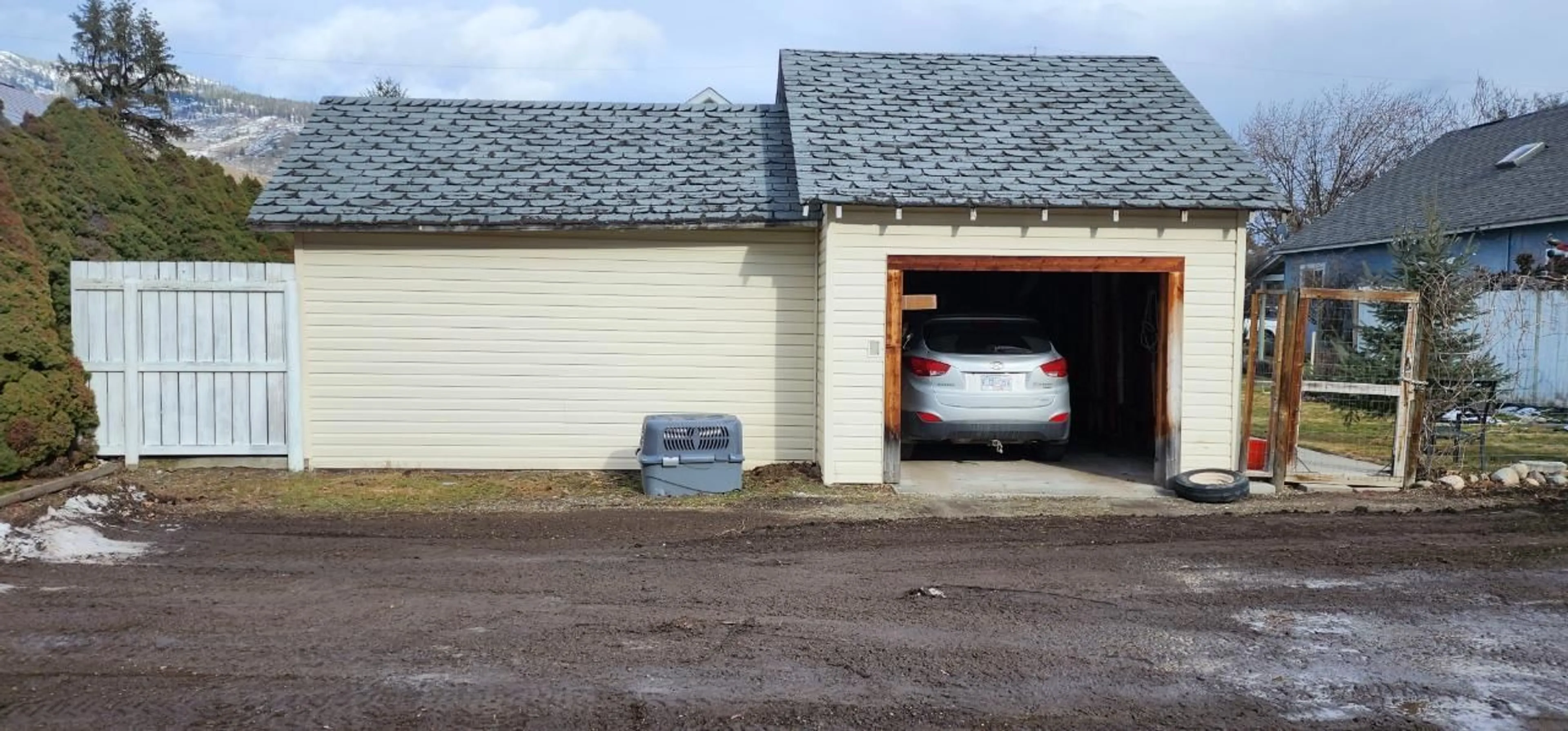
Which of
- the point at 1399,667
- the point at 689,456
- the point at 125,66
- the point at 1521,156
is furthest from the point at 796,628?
the point at 125,66

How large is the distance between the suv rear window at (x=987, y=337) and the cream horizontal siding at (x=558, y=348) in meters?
1.26

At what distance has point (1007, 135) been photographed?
35.6 feet

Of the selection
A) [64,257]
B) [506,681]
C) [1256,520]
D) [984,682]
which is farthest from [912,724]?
[64,257]

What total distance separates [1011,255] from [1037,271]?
1.00 ft

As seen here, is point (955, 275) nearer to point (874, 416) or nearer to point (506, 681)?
point (874, 416)

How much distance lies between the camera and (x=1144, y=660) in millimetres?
4922

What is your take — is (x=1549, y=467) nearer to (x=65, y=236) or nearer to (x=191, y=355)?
(x=191, y=355)

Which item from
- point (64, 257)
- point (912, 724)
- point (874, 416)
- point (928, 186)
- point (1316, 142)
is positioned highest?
point (1316, 142)

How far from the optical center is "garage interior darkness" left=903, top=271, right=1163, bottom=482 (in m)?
11.8

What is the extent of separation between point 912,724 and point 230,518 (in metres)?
Answer: 6.28

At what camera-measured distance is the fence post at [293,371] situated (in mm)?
10328

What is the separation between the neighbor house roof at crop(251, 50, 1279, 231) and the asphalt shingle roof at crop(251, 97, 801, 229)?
2cm

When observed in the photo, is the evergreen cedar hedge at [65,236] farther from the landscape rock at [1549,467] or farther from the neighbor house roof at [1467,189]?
the neighbor house roof at [1467,189]

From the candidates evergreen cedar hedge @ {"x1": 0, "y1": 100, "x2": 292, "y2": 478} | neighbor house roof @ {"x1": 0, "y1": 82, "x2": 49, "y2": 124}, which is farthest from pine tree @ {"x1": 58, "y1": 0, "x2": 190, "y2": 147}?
evergreen cedar hedge @ {"x1": 0, "y1": 100, "x2": 292, "y2": 478}
